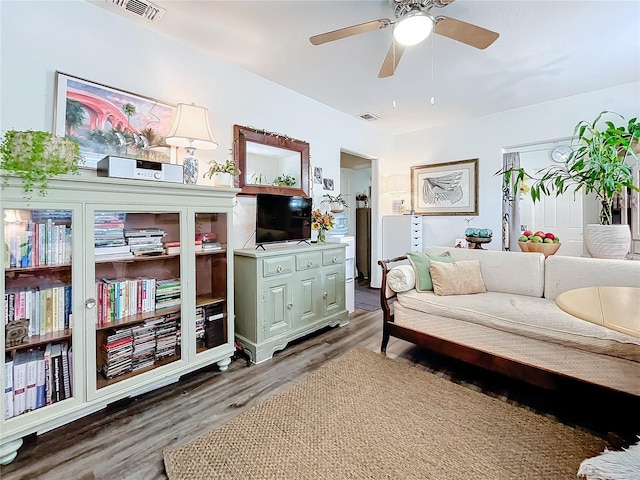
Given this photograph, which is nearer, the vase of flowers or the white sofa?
the white sofa

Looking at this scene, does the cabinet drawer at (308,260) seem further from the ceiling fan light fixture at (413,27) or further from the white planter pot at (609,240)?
the white planter pot at (609,240)

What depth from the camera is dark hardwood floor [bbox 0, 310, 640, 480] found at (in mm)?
1395

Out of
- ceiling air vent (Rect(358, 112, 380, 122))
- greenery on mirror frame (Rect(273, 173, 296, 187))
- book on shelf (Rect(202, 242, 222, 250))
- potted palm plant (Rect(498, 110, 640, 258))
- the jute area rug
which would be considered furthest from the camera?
ceiling air vent (Rect(358, 112, 380, 122))

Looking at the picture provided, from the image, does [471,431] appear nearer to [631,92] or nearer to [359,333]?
[359,333]

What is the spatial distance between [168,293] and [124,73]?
1.63 meters

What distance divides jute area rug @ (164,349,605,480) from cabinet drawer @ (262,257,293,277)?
91 cm

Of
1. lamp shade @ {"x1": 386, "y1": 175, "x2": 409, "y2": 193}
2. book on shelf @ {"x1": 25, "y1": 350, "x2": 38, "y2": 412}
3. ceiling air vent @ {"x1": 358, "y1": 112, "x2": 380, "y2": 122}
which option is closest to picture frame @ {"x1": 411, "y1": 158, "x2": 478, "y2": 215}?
lamp shade @ {"x1": 386, "y1": 175, "x2": 409, "y2": 193}

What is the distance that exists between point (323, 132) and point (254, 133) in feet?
3.66

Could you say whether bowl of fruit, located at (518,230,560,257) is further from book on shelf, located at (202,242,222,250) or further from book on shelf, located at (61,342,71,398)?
book on shelf, located at (61,342,71,398)

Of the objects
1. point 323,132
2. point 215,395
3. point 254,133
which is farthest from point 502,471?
point 323,132

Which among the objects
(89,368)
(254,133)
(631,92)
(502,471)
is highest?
(631,92)

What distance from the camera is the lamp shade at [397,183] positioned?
4.63 metres

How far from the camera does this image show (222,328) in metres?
2.30

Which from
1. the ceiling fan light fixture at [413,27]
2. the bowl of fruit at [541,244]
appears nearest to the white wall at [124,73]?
the ceiling fan light fixture at [413,27]
